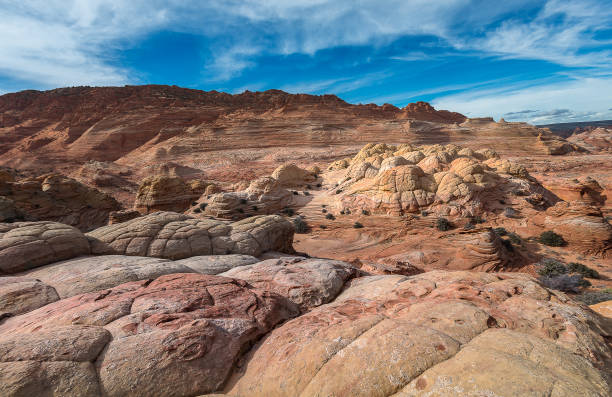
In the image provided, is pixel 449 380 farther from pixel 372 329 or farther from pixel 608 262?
pixel 608 262

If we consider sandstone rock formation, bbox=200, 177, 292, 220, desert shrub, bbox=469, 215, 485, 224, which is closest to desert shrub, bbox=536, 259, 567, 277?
desert shrub, bbox=469, 215, 485, 224

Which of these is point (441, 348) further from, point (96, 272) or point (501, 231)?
point (501, 231)

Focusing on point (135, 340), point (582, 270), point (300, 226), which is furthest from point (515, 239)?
point (135, 340)

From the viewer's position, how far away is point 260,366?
11.9 ft

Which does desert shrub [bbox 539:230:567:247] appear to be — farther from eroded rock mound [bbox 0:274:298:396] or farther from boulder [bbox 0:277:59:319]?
boulder [bbox 0:277:59:319]

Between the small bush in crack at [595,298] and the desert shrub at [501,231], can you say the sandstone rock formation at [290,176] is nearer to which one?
the desert shrub at [501,231]

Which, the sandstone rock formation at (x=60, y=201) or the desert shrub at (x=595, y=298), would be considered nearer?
the desert shrub at (x=595, y=298)

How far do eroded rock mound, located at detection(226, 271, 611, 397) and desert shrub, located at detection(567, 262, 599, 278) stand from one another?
9029 mm

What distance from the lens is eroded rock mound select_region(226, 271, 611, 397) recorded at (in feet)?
8.64

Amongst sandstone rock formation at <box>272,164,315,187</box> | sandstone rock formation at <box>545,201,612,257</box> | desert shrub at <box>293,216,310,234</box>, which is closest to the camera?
sandstone rock formation at <box>545,201,612,257</box>

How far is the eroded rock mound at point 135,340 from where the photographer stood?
2.96 metres

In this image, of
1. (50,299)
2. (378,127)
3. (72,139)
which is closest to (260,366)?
(50,299)

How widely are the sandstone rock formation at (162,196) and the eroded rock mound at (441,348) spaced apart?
20.0 meters

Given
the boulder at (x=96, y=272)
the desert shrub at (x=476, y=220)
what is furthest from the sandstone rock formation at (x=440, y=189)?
the boulder at (x=96, y=272)
